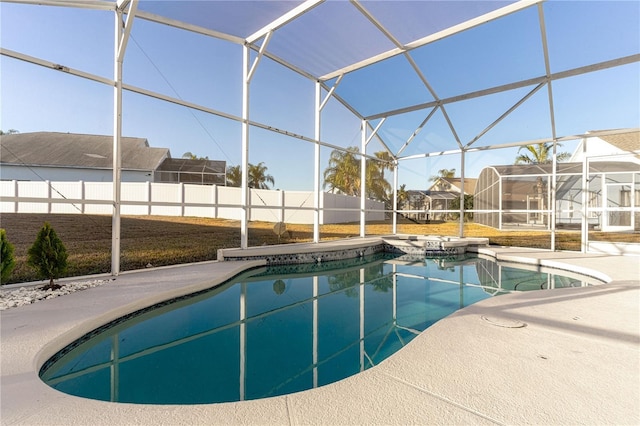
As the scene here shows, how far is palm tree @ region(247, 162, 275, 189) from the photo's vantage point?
11.2m

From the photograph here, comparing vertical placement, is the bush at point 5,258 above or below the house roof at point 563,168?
below

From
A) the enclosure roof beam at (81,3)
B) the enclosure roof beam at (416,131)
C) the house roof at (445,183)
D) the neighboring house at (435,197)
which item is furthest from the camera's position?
the neighboring house at (435,197)

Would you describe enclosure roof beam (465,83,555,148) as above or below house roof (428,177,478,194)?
above

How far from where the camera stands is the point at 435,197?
42.5 ft

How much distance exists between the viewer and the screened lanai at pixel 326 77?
5.37m

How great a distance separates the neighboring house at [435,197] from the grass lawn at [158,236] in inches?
24.0

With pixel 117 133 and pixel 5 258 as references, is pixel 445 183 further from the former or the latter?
pixel 5 258

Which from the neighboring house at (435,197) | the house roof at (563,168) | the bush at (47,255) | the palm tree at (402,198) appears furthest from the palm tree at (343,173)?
the bush at (47,255)

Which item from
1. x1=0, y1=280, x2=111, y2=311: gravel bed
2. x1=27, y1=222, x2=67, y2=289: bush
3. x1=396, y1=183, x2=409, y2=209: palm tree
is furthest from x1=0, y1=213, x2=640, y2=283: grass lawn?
x1=27, y1=222, x2=67, y2=289: bush

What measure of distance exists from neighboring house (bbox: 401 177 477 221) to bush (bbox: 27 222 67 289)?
11.2m

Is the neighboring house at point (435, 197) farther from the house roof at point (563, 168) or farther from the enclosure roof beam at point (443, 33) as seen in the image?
the enclosure roof beam at point (443, 33)

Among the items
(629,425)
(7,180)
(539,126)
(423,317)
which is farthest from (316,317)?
(539,126)

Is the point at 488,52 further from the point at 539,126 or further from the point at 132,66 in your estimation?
the point at 132,66

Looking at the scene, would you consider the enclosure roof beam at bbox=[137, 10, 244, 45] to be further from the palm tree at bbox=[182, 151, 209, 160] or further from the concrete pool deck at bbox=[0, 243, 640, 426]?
the concrete pool deck at bbox=[0, 243, 640, 426]
